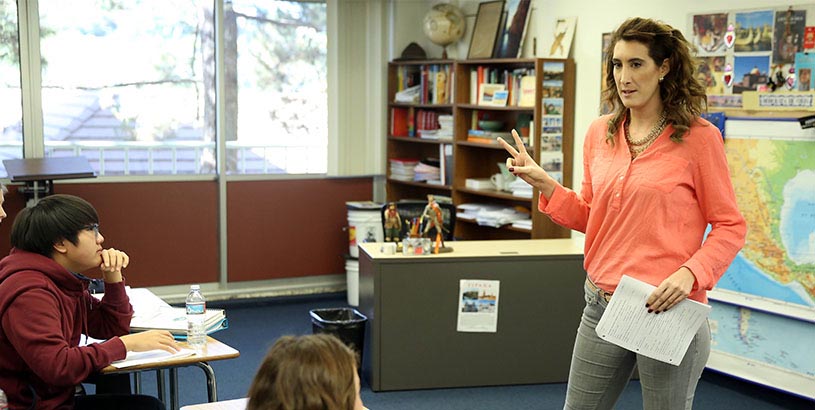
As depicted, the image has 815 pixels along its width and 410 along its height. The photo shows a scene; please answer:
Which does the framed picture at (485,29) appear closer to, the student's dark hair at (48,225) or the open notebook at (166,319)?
the open notebook at (166,319)

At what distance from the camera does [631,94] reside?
2.22 m

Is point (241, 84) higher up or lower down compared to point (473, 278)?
higher up

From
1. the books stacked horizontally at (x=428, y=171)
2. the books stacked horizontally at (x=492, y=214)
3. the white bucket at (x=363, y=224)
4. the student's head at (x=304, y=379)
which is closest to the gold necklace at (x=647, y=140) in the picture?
the student's head at (x=304, y=379)

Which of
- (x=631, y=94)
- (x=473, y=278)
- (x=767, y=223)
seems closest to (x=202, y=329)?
(x=631, y=94)

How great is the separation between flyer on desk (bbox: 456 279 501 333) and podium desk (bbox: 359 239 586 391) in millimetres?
26

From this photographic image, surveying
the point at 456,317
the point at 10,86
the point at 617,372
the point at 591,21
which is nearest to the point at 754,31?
the point at 591,21

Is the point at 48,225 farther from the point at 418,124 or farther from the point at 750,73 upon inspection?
the point at 418,124

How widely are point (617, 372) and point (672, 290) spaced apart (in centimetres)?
31

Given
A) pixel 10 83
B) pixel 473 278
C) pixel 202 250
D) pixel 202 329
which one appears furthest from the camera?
pixel 202 250

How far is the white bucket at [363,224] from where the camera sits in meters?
6.43

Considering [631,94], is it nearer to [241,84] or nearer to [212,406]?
[212,406]

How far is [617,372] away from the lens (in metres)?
2.31

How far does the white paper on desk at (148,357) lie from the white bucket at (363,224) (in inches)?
148

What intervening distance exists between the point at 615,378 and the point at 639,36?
0.88m
